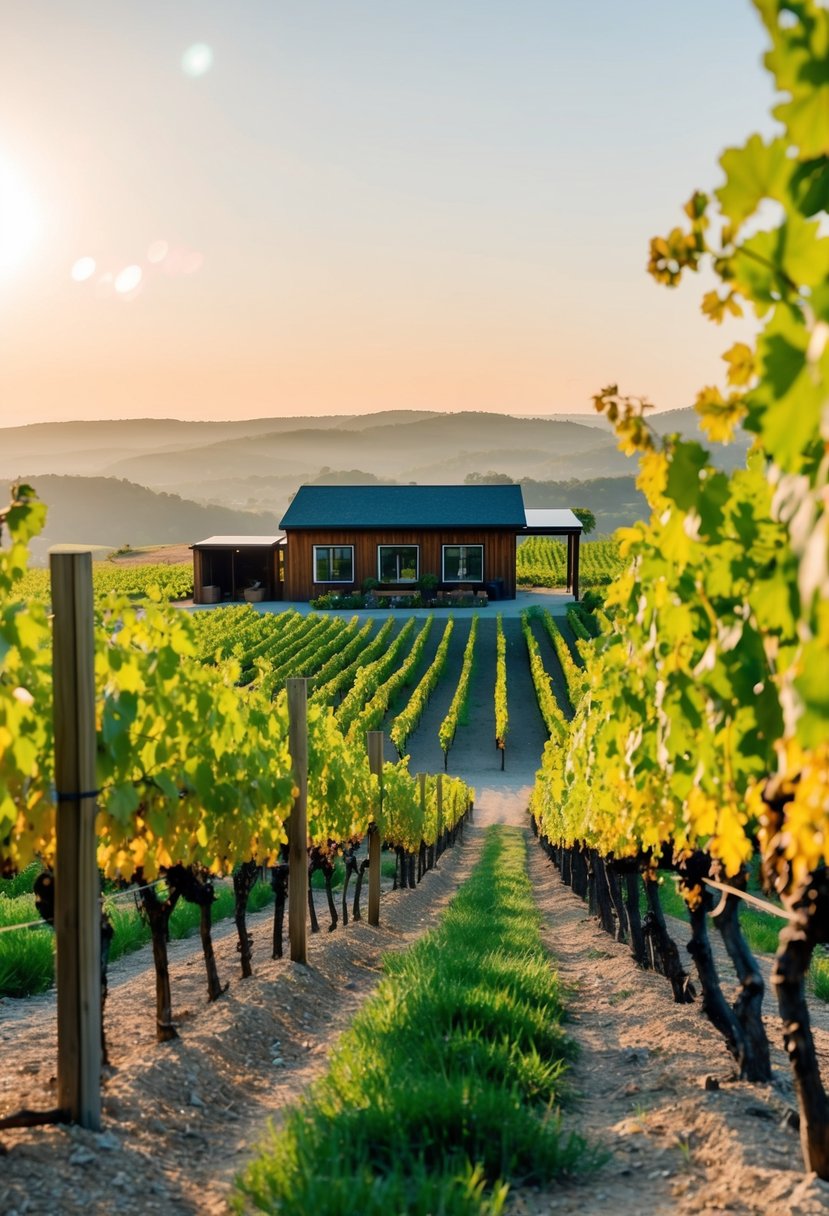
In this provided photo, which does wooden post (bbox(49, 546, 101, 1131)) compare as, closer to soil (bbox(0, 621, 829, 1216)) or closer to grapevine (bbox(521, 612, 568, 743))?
soil (bbox(0, 621, 829, 1216))

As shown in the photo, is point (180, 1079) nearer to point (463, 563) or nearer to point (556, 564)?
point (463, 563)

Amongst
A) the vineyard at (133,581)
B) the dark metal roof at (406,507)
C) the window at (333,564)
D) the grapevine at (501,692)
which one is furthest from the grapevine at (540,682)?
the vineyard at (133,581)

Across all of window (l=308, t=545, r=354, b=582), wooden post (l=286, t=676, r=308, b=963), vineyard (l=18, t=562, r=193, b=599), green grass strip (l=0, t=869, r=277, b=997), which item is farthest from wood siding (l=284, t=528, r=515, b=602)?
wooden post (l=286, t=676, r=308, b=963)

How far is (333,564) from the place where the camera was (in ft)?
172

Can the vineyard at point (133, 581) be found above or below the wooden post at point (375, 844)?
above

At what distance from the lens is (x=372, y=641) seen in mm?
42906

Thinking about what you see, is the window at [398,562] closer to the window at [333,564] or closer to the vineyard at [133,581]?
the window at [333,564]

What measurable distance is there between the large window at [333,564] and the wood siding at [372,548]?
22cm

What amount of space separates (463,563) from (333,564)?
254 inches

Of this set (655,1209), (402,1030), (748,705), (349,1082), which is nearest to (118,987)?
(402,1030)

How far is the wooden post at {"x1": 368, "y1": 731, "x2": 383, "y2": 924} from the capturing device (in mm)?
11266

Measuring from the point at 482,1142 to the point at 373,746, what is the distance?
8448 mm

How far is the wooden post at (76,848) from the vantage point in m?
3.89

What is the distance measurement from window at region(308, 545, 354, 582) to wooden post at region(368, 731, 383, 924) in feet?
132
